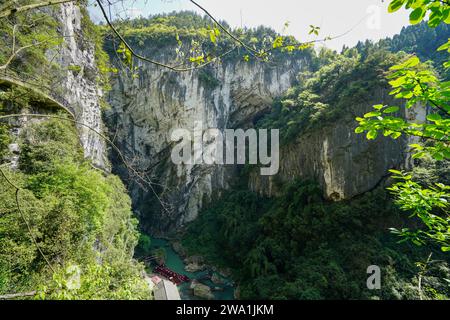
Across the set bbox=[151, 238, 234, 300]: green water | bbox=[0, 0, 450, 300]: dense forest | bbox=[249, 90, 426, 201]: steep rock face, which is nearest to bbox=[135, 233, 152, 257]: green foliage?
bbox=[0, 0, 450, 300]: dense forest

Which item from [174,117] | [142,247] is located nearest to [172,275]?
[142,247]

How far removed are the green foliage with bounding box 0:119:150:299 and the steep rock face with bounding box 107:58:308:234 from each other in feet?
51.7

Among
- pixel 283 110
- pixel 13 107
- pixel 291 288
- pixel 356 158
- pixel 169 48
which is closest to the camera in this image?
pixel 13 107

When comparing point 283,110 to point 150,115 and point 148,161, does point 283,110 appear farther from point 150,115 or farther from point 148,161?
point 148,161

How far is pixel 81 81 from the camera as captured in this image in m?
9.23

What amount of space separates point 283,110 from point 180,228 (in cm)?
1453

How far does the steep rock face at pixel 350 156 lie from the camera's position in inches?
536

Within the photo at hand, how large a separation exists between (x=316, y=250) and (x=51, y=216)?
41.0 feet

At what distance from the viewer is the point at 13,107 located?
19.4 feet

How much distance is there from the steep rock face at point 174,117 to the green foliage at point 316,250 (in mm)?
5547

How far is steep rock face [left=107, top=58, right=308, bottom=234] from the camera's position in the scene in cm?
2264
